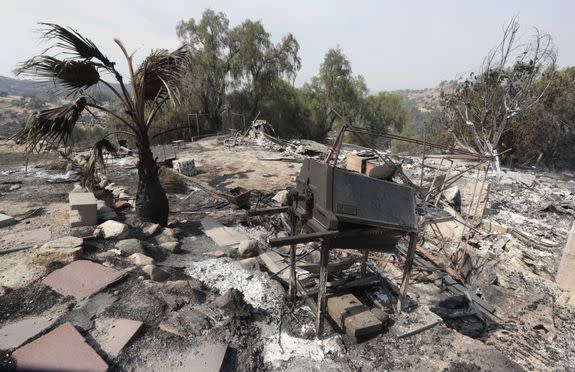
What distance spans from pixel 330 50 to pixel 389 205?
1059 inches

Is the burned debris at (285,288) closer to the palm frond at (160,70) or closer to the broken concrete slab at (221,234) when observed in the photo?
the broken concrete slab at (221,234)

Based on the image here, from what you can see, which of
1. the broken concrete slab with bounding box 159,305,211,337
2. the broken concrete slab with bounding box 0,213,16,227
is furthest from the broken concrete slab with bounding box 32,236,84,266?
the broken concrete slab with bounding box 0,213,16,227

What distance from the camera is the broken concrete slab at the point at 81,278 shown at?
3.58 metres

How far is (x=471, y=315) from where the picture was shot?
16.3 feet

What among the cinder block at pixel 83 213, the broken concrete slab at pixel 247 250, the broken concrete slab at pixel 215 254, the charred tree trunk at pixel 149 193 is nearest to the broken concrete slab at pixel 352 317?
the broken concrete slab at pixel 247 250

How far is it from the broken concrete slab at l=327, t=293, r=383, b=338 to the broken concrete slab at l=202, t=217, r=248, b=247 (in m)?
2.45

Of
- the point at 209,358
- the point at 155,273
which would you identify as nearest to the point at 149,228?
the point at 155,273

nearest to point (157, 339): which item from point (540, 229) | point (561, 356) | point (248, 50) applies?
point (561, 356)

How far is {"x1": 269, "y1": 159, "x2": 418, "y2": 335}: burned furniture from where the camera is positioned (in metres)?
2.94

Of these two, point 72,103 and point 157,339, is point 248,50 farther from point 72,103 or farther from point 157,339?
point 157,339

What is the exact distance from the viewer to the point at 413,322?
11.8 feet

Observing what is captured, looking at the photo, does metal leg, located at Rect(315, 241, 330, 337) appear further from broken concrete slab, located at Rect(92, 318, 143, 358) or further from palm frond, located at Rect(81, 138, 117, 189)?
palm frond, located at Rect(81, 138, 117, 189)

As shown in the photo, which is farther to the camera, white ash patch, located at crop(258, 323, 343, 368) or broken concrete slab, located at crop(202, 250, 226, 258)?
broken concrete slab, located at crop(202, 250, 226, 258)

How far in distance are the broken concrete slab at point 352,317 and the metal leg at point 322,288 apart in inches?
9.4
